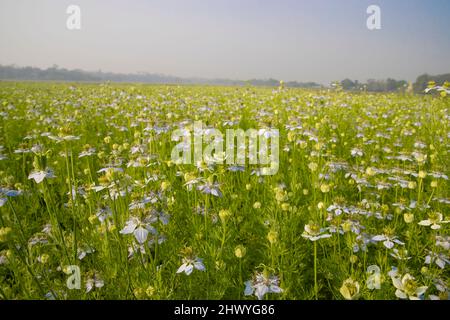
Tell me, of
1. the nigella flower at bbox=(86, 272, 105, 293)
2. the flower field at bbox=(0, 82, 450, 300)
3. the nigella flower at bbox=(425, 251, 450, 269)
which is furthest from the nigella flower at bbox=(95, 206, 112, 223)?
the nigella flower at bbox=(425, 251, 450, 269)

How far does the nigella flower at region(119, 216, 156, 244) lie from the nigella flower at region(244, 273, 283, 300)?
61 cm

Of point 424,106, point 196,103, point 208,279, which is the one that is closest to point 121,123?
point 196,103

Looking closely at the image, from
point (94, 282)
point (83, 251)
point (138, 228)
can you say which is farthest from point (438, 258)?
point (83, 251)

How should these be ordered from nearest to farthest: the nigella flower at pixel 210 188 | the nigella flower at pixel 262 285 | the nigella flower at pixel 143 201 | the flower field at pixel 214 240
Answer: the nigella flower at pixel 262 285 < the flower field at pixel 214 240 < the nigella flower at pixel 143 201 < the nigella flower at pixel 210 188

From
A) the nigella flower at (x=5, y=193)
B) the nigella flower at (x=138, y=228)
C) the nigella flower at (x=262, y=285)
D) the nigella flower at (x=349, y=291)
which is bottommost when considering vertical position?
the nigella flower at (x=262, y=285)

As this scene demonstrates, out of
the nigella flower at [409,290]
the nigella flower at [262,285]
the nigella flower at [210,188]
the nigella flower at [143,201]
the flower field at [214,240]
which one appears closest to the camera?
the nigella flower at [409,290]

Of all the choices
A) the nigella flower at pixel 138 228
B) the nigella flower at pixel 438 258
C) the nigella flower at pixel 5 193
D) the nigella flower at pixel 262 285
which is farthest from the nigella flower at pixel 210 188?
the nigella flower at pixel 438 258

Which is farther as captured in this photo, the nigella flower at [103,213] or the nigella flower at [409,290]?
the nigella flower at [103,213]

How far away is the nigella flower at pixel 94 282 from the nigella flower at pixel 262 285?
880 mm

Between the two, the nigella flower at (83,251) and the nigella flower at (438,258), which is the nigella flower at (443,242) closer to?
the nigella flower at (438,258)

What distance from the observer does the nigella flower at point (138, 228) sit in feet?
5.34

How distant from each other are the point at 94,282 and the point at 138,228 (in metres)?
0.48

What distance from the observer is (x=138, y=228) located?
1.68 m
